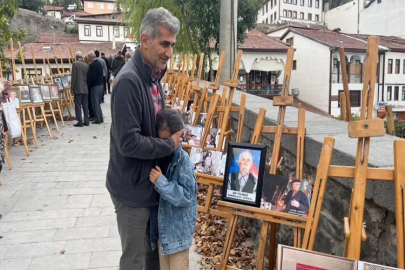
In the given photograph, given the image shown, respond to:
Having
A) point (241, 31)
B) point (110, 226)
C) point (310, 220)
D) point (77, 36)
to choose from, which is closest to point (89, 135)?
point (110, 226)

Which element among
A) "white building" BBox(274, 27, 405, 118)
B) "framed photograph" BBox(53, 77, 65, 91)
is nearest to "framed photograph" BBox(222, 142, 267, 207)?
"framed photograph" BBox(53, 77, 65, 91)

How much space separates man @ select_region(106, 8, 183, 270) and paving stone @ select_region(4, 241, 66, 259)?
160cm

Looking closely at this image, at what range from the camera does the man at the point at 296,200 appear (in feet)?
7.40

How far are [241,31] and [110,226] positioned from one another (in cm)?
1032

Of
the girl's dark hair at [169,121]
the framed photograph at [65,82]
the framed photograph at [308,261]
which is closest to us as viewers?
the framed photograph at [308,261]

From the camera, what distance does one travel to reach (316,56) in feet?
99.6

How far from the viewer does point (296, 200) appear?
2.29 m

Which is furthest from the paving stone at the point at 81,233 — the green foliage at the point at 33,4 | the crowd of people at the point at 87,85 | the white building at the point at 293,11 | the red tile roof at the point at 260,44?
the white building at the point at 293,11

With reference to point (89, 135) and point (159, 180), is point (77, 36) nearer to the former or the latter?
point (89, 135)

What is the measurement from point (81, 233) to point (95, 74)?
647cm

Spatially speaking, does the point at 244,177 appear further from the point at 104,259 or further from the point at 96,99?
the point at 96,99

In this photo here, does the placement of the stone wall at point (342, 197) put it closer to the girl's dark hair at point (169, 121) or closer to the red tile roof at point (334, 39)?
the girl's dark hair at point (169, 121)

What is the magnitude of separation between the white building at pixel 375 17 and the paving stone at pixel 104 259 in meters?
36.8

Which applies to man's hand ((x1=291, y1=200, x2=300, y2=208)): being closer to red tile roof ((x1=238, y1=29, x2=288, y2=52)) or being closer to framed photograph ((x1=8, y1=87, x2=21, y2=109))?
framed photograph ((x1=8, y1=87, x2=21, y2=109))
